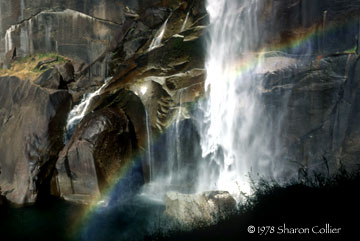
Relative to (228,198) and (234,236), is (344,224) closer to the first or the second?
(234,236)

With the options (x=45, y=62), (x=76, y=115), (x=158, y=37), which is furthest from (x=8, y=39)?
(x=158, y=37)

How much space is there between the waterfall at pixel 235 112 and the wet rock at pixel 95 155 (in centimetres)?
207

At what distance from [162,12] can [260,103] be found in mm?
5977

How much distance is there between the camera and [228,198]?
5859 millimetres

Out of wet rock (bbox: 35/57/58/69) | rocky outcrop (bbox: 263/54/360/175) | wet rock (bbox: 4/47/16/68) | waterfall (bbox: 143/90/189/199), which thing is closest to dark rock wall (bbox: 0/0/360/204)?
rocky outcrop (bbox: 263/54/360/175)

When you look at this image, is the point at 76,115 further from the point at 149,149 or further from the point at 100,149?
the point at 149,149

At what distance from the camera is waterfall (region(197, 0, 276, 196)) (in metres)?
7.51

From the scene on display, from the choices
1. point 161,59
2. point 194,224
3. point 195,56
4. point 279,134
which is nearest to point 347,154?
point 279,134

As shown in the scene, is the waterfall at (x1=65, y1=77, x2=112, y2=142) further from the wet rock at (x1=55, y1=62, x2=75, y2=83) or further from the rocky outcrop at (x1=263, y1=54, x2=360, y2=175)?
the rocky outcrop at (x1=263, y1=54, x2=360, y2=175)

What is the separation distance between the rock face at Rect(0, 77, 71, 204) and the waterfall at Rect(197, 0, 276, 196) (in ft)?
14.3

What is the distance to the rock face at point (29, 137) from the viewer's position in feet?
27.8

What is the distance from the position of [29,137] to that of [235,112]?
5.85 meters

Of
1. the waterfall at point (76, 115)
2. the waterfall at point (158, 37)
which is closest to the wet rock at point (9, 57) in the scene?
the waterfall at point (76, 115)

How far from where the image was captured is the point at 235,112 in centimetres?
803
